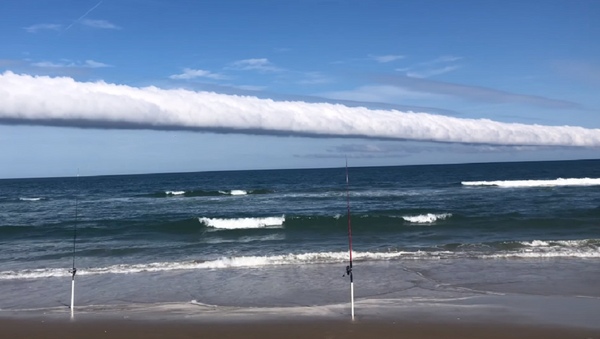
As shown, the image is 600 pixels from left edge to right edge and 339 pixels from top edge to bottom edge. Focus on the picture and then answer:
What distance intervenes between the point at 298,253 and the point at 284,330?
837 centimetres

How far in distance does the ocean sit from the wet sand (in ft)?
5.29

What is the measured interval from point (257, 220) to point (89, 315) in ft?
54.4

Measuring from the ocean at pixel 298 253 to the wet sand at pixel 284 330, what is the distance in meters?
1.61

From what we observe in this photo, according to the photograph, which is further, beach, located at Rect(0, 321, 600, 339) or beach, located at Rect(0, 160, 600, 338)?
beach, located at Rect(0, 160, 600, 338)

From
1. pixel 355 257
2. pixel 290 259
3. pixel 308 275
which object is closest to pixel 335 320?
pixel 308 275

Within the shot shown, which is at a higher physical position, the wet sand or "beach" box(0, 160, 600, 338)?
the wet sand

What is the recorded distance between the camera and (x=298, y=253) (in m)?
16.9

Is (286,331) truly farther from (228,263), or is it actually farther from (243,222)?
(243,222)

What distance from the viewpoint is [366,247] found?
1808cm

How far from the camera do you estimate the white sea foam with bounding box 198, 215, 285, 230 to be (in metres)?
25.7

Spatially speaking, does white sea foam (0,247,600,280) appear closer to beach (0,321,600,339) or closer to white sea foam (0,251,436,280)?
white sea foam (0,251,436,280)

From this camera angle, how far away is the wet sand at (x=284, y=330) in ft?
26.6

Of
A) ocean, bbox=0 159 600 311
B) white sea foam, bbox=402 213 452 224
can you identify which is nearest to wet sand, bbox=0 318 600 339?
ocean, bbox=0 159 600 311

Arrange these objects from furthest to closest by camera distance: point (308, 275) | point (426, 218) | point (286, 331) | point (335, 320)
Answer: point (426, 218), point (308, 275), point (335, 320), point (286, 331)
